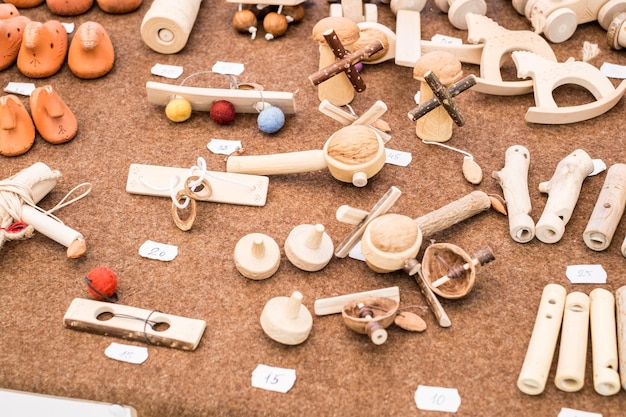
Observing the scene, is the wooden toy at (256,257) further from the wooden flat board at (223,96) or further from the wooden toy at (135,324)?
the wooden flat board at (223,96)

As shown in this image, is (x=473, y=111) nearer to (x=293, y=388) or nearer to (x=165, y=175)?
(x=165, y=175)

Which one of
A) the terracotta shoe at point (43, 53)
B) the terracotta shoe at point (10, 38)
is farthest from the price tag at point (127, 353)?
the terracotta shoe at point (10, 38)

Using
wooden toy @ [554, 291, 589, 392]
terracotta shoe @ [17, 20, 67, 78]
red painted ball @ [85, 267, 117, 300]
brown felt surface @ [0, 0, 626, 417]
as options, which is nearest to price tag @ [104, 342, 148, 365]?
brown felt surface @ [0, 0, 626, 417]

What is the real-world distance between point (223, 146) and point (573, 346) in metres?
1.07

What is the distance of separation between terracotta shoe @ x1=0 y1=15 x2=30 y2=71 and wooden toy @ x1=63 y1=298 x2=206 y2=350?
107 centimetres

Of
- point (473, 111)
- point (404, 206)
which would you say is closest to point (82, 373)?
point (404, 206)

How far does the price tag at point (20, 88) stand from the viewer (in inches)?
86.0

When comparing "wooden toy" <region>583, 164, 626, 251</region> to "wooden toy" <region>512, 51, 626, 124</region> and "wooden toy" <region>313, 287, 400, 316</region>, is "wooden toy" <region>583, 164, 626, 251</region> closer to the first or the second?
"wooden toy" <region>512, 51, 626, 124</region>

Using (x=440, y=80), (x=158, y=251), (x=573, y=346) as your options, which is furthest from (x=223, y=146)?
(x=573, y=346)

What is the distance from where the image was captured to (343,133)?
1.68m

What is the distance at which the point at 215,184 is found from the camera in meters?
1.81

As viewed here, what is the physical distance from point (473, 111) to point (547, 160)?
28 centimetres

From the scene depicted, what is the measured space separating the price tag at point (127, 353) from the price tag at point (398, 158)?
838 millimetres

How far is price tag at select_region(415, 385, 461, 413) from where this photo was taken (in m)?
1.41
